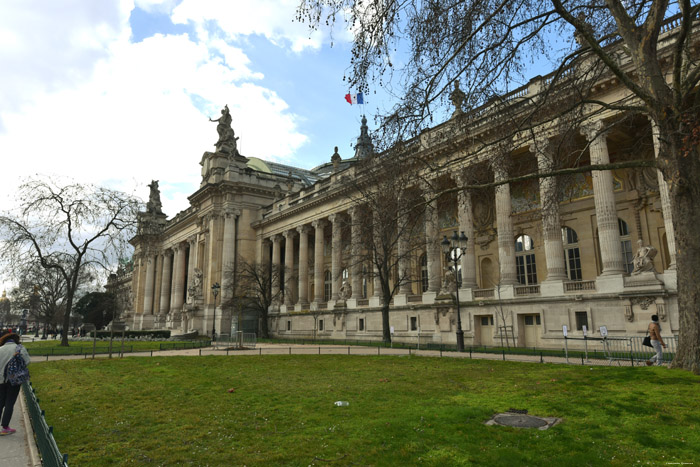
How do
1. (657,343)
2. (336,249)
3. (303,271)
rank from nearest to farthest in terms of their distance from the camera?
(657,343) < (336,249) < (303,271)

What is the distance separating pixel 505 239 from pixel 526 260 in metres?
6.70

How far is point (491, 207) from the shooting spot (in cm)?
3538

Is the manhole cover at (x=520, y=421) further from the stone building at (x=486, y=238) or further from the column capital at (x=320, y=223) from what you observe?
the column capital at (x=320, y=223)

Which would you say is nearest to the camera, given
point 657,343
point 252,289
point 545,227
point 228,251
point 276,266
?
point 657,343

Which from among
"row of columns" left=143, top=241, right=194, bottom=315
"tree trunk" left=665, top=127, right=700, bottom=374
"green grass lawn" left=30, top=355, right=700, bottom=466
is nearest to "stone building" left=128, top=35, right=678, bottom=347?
"tree trunk" left=665, top=127, right=700, bottom=374

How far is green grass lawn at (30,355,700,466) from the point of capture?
6.12m

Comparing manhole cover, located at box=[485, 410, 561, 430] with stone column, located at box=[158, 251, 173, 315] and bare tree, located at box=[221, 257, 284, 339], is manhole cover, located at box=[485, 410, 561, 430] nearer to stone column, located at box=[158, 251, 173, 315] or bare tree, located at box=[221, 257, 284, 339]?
bare tree, located at box=[221, 257, 284, 339]

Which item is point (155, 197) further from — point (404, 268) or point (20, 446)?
point (20, 446)

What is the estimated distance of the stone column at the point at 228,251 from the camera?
5391 cm

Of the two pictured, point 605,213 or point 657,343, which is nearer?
point 657,343

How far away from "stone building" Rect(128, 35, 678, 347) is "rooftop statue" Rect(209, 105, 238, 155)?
0.16m

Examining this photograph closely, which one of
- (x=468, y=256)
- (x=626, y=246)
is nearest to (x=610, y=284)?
(x=626, y=246)

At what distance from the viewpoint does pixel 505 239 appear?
28719 millimetres

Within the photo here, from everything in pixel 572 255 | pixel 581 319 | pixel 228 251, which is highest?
pixel 228 251
